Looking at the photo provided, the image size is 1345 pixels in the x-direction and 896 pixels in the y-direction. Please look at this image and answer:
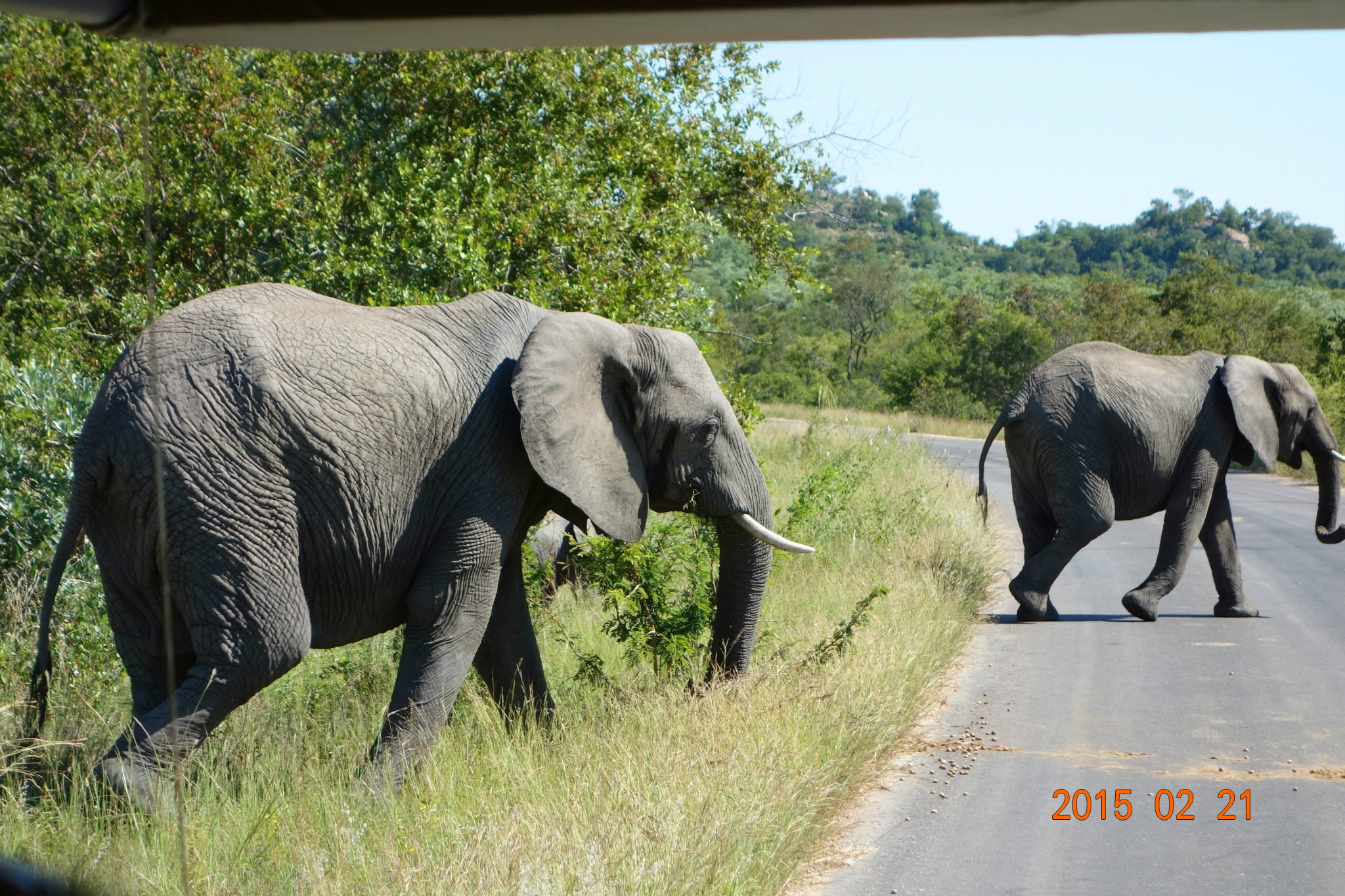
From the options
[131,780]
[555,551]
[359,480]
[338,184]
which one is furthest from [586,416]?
[338,184]

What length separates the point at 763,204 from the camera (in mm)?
13445

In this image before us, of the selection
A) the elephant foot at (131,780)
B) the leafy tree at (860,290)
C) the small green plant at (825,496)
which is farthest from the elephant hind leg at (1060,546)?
the leafy tree at (860,290)

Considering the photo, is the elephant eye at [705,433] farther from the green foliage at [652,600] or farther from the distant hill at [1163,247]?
the distant hill at [1163,247]

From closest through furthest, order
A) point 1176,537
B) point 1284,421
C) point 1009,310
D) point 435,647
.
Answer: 1. point 435,647
2. point 1176,537
3. point 1284,421
4. point 1009,310

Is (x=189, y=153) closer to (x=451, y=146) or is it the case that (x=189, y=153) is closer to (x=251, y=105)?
(x=251, y=105)

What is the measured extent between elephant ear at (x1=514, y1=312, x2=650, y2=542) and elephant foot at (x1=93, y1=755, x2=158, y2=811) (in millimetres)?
1907

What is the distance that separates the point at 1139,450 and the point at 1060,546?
1079 millimetres

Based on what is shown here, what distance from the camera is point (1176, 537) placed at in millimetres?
10031

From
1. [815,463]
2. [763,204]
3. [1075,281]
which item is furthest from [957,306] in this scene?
[763,204]

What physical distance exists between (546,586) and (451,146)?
11.2 feet

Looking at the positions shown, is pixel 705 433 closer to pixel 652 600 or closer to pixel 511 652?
pixel 652 600

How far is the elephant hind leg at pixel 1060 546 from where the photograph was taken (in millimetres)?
9719

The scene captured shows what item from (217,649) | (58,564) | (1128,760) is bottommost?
(1128,760)

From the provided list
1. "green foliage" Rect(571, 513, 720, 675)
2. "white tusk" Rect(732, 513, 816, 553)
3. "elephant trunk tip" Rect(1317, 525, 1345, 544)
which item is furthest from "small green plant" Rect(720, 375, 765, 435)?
"elephant trunk tip" Rect(1317, 525, 1345, 544)
